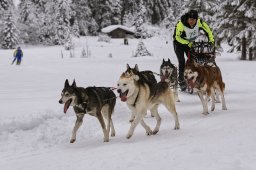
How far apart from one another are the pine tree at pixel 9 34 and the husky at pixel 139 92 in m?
59.5

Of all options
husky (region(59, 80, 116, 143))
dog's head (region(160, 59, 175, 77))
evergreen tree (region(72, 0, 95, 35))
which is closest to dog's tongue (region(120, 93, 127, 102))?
husky (region(59, 80, 116, 143))

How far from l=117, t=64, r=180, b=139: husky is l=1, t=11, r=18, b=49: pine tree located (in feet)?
195

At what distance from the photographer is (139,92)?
6719mm

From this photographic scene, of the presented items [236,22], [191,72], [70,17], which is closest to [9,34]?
[70,17]

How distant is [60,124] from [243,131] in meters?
4.04

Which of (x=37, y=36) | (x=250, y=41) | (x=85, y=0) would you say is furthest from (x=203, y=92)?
(x=85, y=0)

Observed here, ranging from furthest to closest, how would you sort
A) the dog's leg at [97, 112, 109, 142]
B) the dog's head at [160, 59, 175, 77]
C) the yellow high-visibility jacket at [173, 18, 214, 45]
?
the dog's head at [160, 59, 175, 77]
the yellow high-visibility jacket at [173, 18, 214, 45]
the dog's leg at [97, 112, 109, 142]

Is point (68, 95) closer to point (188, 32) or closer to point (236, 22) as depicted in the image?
point (188, 32)

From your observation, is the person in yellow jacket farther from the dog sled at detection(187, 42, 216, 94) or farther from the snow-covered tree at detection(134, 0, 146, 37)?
the snow-covered tree at detection(134, 0, 146, 37)

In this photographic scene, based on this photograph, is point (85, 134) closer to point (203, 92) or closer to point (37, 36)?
point (203, 92)

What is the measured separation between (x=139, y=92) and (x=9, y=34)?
60008 mm

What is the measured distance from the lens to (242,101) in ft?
35.1

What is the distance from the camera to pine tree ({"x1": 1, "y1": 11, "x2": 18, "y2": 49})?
6347cm

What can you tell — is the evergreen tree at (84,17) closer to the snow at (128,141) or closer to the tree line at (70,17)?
the tree line at (70,17)
